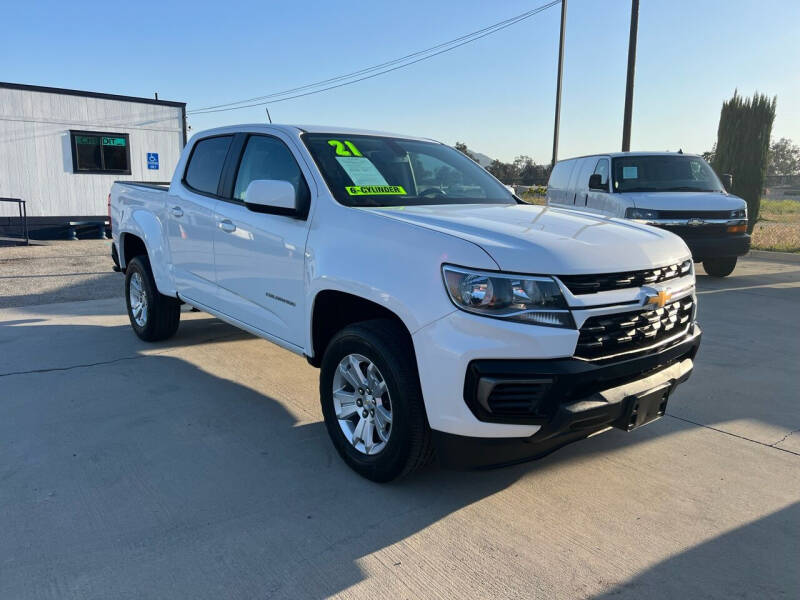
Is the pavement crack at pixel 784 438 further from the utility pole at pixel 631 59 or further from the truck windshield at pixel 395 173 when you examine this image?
the utility pole at pixel 631 59

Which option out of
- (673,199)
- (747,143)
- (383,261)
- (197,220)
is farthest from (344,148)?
(747,143)

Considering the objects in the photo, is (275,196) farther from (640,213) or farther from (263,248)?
(640,213)

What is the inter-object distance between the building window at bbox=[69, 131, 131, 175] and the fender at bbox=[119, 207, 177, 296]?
1439cm

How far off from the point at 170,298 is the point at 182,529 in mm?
3200

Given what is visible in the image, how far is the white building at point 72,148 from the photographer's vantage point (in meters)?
16.7

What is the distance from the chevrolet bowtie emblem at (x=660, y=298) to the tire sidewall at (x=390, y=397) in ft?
3.83

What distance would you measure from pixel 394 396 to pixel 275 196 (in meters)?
1.34

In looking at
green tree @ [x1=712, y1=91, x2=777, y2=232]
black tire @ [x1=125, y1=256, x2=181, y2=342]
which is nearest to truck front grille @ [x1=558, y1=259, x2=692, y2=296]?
black tire @ [x1=125, y1=256, x2=181, y2=342]

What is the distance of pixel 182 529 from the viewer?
9.00ft

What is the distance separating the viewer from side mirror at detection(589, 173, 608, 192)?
32.0 ft

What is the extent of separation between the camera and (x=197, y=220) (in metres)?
4.63

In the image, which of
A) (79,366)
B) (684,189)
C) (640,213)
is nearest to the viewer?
(79,366)

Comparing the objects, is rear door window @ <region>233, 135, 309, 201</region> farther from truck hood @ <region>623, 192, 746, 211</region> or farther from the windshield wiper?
the windshield wiper

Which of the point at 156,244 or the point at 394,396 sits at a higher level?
the point at 156,244
